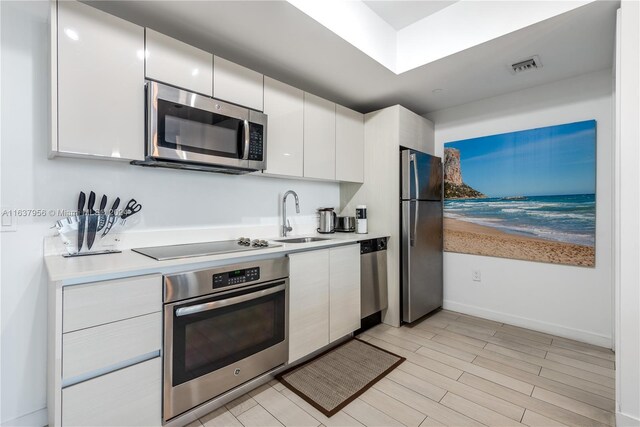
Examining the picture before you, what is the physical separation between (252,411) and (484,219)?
9.04ft

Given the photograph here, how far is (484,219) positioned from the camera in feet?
10.0

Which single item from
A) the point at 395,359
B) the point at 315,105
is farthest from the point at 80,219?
the point at 395,359

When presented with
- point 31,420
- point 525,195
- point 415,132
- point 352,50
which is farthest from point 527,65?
point 31,420

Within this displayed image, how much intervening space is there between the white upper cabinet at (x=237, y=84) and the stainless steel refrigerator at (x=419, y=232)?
1484 millimetres

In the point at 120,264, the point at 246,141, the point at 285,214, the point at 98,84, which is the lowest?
the point at 120,264

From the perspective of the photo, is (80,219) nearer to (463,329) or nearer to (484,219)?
(463,329)

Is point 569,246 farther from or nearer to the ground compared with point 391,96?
nearer to the ground

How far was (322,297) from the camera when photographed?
2.21 m

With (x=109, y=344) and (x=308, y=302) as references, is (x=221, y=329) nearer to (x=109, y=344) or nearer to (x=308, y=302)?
(x=109, y=344)

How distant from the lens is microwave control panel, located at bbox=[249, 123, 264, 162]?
2.02 metres

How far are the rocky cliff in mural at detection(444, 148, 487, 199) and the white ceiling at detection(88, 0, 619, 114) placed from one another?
0.61 meters

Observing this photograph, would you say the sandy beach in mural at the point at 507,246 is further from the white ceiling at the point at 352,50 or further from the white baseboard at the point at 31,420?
the white baseboard at the point at 31,420

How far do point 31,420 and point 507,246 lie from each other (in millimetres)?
3760

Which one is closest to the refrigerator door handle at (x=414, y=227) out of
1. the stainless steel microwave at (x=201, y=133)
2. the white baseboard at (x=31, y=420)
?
the stainless steel microwave at (x=201, y=133)
